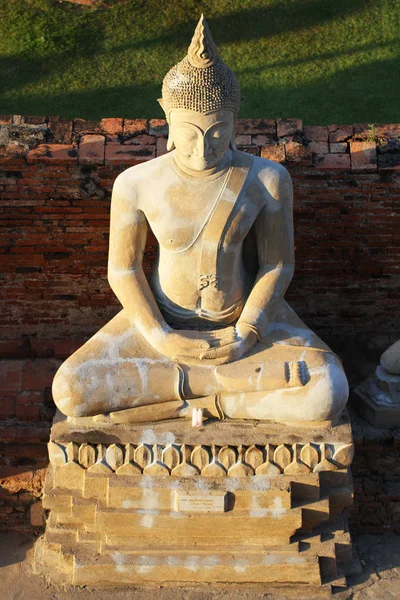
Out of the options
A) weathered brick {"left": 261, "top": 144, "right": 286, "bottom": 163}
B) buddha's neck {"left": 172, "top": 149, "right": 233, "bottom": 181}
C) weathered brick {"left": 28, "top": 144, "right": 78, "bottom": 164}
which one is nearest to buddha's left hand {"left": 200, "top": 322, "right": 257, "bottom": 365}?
buddha's neck {"left": 172, "top": 149, "right": 233, "bottom": 181}

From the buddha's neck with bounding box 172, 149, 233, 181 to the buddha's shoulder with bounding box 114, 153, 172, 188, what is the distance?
6cm

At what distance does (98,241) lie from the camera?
665 cm

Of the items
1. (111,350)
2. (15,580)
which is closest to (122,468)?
(111,350)

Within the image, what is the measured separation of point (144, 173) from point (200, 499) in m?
1.72

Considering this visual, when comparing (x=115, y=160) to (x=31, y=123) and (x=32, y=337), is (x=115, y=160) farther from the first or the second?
(x=32, y=337)

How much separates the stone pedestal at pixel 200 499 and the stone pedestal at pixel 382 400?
19.5 inches

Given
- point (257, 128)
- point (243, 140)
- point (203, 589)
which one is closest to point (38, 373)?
point (203, 589)

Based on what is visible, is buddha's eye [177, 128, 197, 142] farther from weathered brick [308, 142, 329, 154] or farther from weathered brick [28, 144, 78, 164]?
weathered brick [308, 142, 329, 154]

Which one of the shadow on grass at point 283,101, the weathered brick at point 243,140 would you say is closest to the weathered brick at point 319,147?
the weathered brick at point 243,140

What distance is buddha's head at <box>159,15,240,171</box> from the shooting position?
5.00 meters

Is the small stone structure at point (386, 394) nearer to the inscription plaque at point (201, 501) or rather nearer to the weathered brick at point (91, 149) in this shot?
the inscription plaque at point (201, 501)

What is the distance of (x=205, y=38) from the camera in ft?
16.1

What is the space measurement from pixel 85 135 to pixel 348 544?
2.92 m

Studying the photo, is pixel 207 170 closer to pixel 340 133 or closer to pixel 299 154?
pixel 299 154
